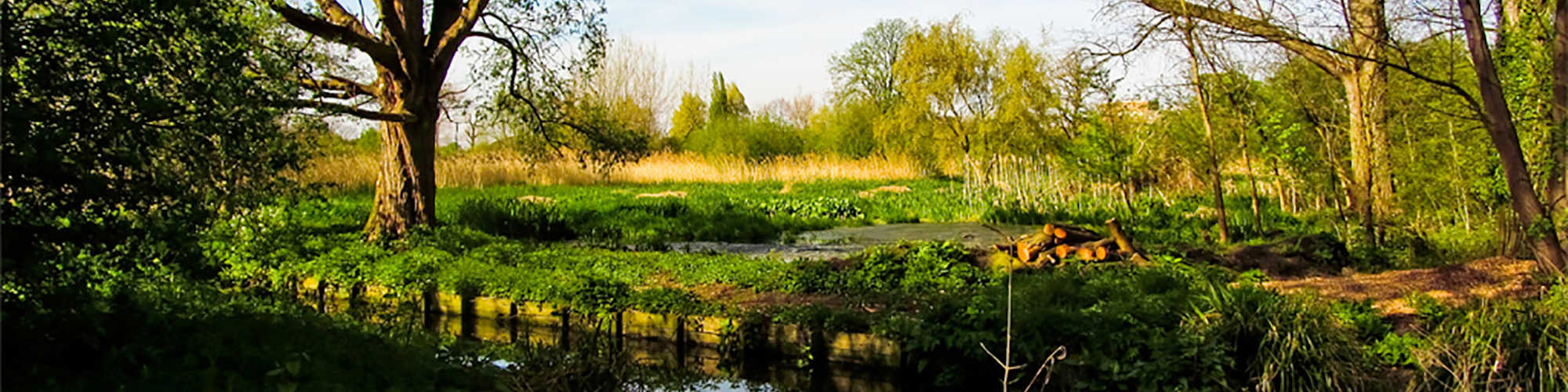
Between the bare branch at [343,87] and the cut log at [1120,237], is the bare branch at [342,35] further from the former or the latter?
the cut log at [1120,237]

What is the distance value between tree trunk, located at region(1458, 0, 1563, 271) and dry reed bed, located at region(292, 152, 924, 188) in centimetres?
1731

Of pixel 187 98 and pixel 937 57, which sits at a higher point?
pixel 937 57

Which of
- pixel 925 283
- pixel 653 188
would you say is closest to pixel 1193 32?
pixel 925 283

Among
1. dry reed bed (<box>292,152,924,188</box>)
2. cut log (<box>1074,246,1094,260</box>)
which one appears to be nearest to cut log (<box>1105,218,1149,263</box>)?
cut log (<box>1074,246,1094,260</box>)

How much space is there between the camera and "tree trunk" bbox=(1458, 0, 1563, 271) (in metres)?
6.18

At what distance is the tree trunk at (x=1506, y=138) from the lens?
618 cm

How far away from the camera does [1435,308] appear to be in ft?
18.1

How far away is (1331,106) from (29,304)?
416 inches

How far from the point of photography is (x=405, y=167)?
11.0 metres

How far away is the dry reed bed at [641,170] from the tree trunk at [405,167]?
10.3m

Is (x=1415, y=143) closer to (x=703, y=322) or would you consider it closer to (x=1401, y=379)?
(x=1401, y=379)

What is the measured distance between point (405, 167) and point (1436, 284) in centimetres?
913

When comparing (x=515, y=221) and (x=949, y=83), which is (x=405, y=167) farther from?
(x=949, y=83)

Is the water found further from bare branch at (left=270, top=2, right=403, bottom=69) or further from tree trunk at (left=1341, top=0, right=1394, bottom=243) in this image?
bare branch at (left=270, top=2, right=403, bottom=69)
